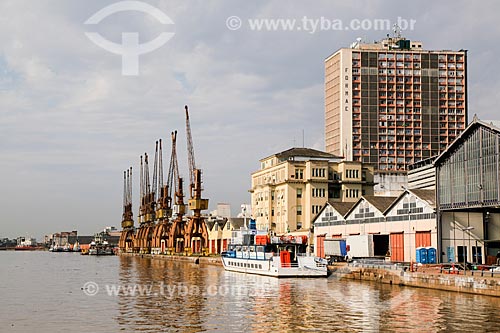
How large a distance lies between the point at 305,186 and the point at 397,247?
60.8m

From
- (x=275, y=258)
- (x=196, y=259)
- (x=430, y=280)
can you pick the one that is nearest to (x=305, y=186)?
(x=196, y=259)

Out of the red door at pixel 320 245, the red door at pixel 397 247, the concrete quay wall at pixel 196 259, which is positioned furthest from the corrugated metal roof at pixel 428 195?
the concrete quay wall at pixel 196 259

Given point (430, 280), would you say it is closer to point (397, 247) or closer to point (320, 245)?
point (397, 247)

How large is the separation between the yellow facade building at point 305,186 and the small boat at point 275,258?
44.0 metres

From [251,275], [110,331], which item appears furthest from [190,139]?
[110,331]

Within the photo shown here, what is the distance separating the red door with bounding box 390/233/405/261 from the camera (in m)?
81.0

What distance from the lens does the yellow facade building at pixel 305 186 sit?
463 ft

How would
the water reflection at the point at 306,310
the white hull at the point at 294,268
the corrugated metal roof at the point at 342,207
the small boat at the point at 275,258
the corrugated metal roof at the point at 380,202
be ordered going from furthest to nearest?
the corrugated metal roof at the point at 342,207
the corrugated metal roof at the point at 380,202
the small boat at the point at 275,258
the white hull at the point at 294,268
the water reflection at the point at 306,310

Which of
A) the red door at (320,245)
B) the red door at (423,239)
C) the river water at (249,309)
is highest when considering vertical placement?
the red door at (423,239)

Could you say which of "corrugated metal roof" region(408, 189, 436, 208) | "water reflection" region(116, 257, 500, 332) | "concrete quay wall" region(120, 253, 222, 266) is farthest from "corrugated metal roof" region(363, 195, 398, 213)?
"concrete quay wall" region(120, 253, 222, 266)

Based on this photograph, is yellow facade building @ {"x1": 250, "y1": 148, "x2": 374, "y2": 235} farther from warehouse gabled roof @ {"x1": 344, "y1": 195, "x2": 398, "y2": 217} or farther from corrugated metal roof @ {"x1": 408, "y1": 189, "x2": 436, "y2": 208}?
corrugated metal roof @ {"x1": 408, "y1": 189, "x2": 436, "y2": 208}

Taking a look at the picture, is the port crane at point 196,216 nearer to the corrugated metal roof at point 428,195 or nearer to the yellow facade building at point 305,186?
the yellow facade building at point 305,186

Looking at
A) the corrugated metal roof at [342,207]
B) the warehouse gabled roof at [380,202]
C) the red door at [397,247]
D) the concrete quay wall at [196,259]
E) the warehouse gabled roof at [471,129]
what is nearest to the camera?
the warehouse gabled roof at [471,129]

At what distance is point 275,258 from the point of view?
80500 millimetres
